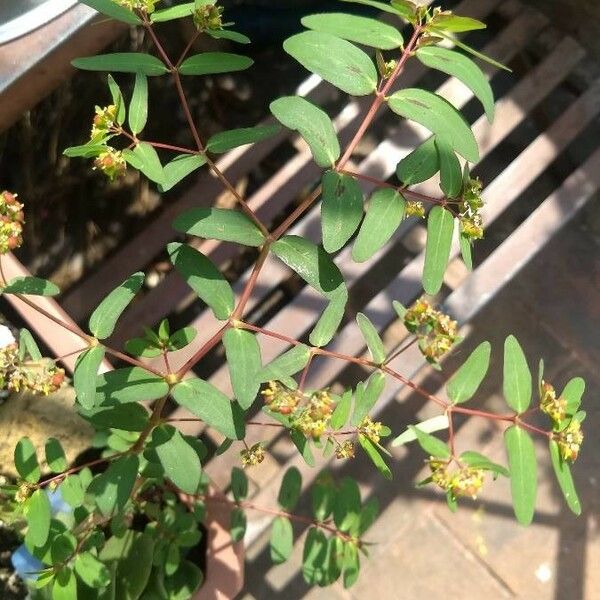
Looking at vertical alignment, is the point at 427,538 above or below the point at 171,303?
below

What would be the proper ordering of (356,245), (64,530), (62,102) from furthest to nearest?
1. (62,102)
2. (64,530)
3. (356,245)

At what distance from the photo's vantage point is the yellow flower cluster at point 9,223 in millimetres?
799

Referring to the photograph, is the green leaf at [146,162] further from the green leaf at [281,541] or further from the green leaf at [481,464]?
the green leaf at [281,541]

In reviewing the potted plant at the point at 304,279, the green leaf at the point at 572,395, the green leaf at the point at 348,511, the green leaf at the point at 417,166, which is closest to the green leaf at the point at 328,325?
the potted plant at the point at 304,279

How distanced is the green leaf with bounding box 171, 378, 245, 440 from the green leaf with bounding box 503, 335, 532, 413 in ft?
1.13

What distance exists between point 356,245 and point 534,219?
1048mm

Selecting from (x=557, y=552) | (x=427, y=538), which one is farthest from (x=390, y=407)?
(x=557, y=552)

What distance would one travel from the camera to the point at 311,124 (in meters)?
0.83

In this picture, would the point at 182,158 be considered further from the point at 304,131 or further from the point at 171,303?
the point at 171,303

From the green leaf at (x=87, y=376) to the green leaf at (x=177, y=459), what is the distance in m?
0.13

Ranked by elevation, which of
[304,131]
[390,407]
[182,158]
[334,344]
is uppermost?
[304,131]

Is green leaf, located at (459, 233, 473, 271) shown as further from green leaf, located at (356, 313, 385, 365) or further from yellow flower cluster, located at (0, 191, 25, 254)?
yellow flower cluster, located at (0, 191, 25, 254)

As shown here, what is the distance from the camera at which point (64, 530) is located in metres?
1.10

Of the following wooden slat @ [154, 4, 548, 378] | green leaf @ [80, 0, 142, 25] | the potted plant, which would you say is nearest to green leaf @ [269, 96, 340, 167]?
the potted plant
